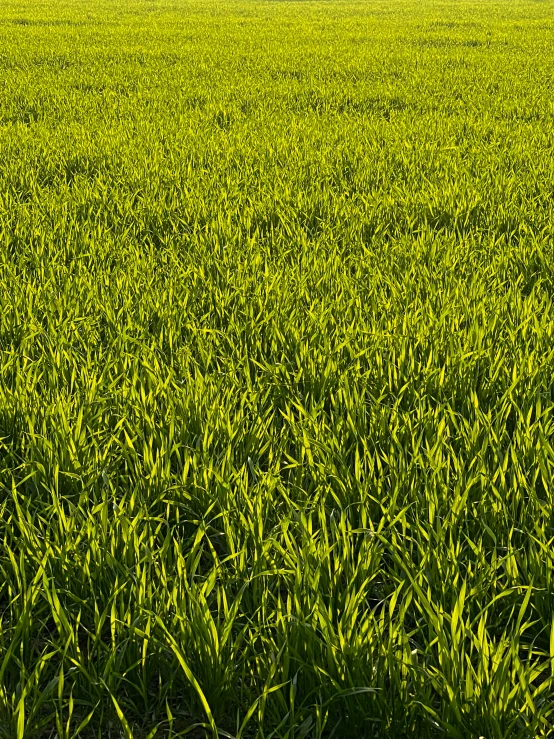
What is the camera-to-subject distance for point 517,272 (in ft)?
11.0

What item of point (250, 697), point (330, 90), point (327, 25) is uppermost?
point (327, 25)

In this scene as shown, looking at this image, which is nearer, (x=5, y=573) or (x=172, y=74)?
(x=5, y=573)

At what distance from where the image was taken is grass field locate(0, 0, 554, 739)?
129cm

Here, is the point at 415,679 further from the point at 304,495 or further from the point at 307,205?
the point at 307,205

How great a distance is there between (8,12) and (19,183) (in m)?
21.5

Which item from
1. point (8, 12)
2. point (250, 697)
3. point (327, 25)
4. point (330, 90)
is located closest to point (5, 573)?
point (250, 697)

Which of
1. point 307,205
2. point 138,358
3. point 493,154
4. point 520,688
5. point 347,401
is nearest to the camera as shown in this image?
point 520,688

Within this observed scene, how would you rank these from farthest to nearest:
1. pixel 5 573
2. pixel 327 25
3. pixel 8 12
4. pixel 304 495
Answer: pixel 8 12, pixel 327 25, pixel 304 495, pixel 5 573

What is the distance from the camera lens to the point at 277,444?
2041mm

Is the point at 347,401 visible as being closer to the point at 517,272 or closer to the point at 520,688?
the point at 520,688

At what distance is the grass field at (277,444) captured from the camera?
1289 millimetres

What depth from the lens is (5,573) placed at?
150cm

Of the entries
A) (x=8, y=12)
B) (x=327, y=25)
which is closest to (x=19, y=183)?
(x=327, y=25)

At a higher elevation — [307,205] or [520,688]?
[307,205]
